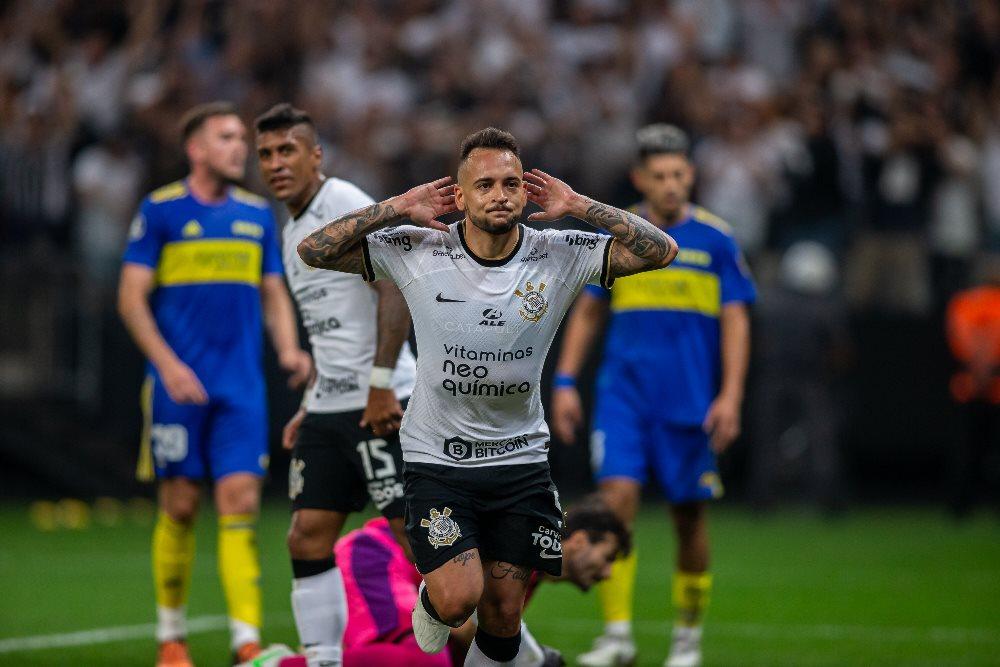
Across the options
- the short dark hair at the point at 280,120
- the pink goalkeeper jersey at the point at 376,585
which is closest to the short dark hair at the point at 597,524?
the pink goalkeeper jersey at the point at 376,585

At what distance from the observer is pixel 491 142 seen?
237 inches

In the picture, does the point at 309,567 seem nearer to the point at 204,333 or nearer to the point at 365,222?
the point at 365,222

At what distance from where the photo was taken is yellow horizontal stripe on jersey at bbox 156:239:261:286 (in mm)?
8344

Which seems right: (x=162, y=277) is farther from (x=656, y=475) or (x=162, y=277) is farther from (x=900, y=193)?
(x=900, y=193)

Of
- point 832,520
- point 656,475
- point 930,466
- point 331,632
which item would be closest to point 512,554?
point 331,632

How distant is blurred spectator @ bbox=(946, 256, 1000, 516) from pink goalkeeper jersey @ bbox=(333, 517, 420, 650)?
10079mm

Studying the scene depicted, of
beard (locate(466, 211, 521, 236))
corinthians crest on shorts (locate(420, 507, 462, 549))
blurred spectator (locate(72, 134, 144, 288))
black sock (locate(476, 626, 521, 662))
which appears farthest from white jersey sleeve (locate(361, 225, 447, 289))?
blurred spectator (locate(72, 134, 144, 288))

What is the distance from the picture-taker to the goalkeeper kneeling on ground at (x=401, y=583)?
684cm

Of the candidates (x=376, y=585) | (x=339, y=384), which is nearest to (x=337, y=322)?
(x=339, y=384)

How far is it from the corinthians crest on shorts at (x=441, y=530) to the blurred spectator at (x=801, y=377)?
1061 centimetres

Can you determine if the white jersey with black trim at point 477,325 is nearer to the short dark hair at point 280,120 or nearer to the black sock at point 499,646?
the black sock at point 499,646

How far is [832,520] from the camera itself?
53.8ft

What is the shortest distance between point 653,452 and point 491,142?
318 cm

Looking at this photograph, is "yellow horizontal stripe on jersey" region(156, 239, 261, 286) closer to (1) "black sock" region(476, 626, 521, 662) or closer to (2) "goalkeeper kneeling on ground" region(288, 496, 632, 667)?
(2) "goalkeeper kneeling on ground" region(288, 496, 632, 667)
